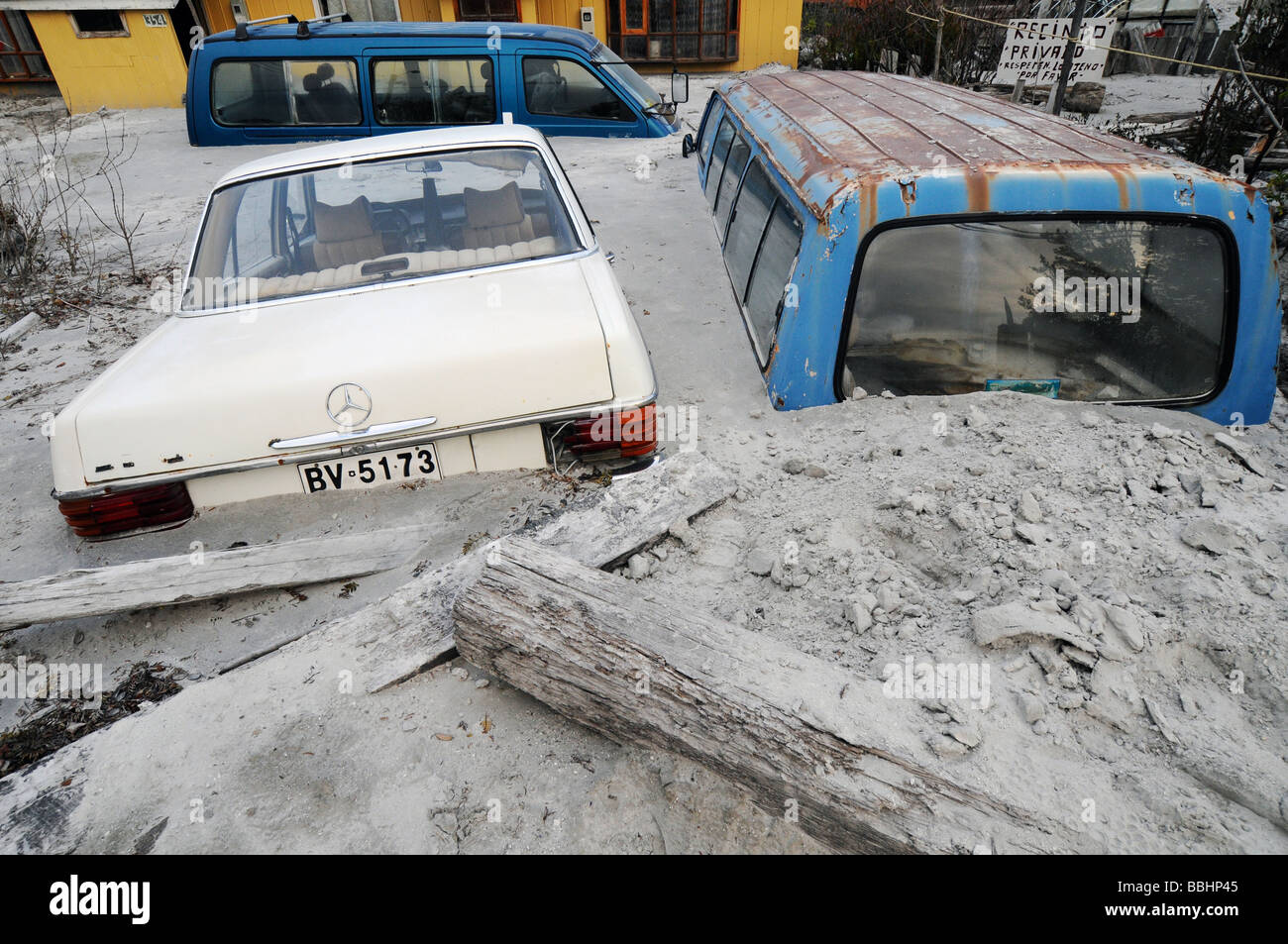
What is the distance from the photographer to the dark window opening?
13000 mm

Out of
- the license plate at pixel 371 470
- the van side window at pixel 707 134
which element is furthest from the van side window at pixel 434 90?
the license plate at pixel 371 470

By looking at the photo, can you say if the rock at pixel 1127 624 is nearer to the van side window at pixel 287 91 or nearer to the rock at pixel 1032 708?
the rock at pixel 1032 708

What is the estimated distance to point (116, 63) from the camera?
13219 mm

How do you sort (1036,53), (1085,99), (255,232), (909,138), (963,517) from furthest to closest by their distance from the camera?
(1085,99) → (1036,53) → (255,232) → (909,138) → (963,517)

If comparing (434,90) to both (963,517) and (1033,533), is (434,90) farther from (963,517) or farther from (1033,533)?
(1033,533)

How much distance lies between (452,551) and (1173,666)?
2.37 metres

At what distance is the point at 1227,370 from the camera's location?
289 centimetres

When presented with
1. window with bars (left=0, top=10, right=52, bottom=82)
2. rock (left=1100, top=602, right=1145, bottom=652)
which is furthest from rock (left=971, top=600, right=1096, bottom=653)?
window with bars (left=0, top=10, right=52, bottom=82)

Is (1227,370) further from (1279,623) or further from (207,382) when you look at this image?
(207,382)

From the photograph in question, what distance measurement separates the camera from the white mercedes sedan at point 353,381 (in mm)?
2627

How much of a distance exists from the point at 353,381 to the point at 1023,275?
264cm

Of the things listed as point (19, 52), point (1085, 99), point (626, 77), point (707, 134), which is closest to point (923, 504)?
point (707, 134)
